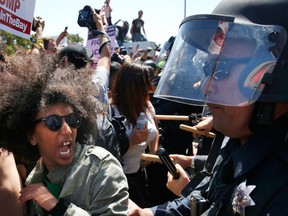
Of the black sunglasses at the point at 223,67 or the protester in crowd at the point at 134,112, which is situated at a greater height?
the black sunglasses at the point at 223,67

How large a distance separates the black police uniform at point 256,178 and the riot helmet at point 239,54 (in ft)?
0.47

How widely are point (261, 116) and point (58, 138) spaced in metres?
1.03

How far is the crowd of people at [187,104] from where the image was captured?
131 cm

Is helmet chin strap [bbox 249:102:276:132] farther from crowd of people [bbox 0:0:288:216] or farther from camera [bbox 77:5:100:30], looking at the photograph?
camera [bbox 77:5:100:30]

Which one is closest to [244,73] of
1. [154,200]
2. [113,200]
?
[113,200]

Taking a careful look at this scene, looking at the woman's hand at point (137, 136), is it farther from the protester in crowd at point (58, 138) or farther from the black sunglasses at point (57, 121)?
the black sunglasses at point (57, 121)

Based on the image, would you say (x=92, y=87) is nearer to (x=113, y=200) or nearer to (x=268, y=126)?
(x=113, y=200)

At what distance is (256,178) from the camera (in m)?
1.24

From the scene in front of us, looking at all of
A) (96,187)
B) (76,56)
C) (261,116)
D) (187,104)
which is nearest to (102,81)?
(76,56)

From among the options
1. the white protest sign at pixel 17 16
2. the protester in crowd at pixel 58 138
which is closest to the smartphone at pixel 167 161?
the protester in crowd at pixel 58 138

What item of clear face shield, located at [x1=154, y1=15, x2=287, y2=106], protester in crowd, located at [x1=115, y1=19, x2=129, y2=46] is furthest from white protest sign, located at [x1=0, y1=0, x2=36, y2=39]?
protester in crowd, located at [x1=115, y1=19, x2=129, y2=46]

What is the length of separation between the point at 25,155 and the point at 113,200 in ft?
2.25

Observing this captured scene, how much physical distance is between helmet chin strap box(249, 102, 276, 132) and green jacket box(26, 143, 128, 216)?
2.31 ft

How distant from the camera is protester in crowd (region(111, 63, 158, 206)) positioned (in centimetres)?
314
